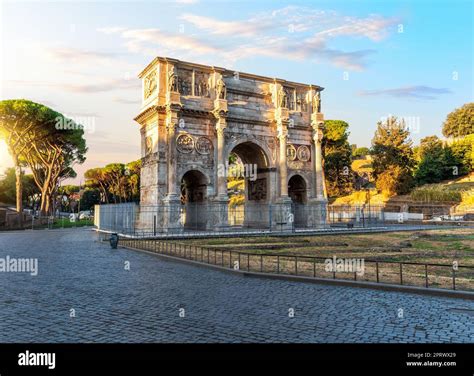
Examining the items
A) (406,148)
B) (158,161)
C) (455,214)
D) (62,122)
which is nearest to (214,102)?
(158,161)

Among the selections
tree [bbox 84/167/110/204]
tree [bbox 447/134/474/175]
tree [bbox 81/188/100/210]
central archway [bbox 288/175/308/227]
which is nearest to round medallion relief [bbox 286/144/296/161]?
central archway [bbox 288/175/308/227]

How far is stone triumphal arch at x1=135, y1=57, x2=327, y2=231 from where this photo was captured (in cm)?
2919

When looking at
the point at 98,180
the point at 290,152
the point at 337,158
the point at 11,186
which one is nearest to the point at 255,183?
the point at 290,152

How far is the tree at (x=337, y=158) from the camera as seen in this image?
5994 centimetres

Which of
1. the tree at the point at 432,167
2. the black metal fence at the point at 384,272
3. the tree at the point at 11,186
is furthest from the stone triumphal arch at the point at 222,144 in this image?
the tree at the point at 11,186

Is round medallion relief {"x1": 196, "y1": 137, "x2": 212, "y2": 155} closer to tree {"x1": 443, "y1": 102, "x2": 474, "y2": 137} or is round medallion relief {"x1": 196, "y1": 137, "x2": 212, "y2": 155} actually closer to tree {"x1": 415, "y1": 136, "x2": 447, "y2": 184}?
tree {"x1": 415, "y1": 136, "x2": 447, "y2": 184}

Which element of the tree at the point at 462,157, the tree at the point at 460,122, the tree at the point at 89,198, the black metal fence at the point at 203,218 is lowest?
the black metal fence at the point at 203,218

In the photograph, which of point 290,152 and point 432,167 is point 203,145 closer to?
point 290,152

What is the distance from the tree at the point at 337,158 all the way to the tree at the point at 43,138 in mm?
35086

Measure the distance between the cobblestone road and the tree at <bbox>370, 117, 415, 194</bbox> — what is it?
1862 inches

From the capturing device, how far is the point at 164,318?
677 centimetres

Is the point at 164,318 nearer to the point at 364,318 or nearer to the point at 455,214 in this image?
the point at 364,318

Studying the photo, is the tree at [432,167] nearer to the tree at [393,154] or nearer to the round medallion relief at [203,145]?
the tree at [393,154]

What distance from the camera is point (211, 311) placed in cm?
725
